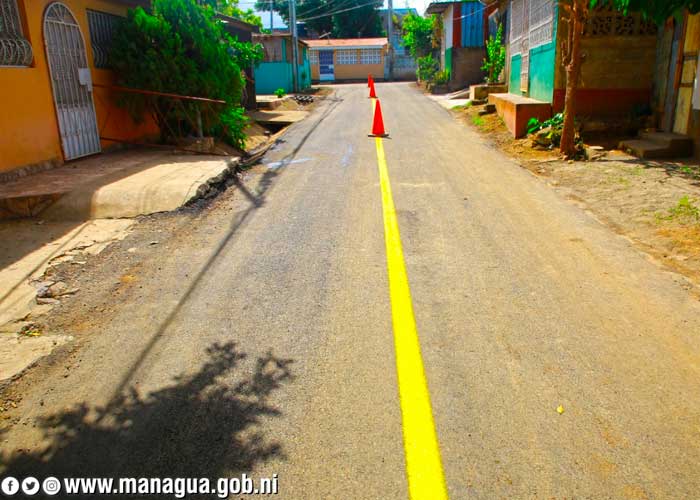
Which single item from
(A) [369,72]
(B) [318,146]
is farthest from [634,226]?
(A) [369,72]

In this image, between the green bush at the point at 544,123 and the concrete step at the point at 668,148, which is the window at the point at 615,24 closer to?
the green bush at the point at 544,123

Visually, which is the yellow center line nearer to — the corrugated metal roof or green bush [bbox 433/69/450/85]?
green bush [bbox 433/69/450/85]

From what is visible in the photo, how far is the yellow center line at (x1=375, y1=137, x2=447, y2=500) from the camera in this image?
270cm

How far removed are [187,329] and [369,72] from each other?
171ft

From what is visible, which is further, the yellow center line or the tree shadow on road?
the tree shadow on road

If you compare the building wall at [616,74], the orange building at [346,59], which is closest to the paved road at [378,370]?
the building wall at [616,74]

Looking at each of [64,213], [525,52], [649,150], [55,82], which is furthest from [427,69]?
[64,213]

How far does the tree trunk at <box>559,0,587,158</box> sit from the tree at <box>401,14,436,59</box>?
32.8 meters

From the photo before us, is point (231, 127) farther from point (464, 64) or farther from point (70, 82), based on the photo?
point (464, 64)

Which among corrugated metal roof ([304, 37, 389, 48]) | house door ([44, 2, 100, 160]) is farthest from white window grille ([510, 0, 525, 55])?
corrugated metal roof ([304, 37, 389, 48])

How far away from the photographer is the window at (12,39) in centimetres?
871

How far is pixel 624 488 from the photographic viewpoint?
8.59 ft

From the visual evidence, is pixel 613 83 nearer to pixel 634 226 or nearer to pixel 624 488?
pixel 634 226

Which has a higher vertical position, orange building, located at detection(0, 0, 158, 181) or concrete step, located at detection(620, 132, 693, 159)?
orange building, located at detection(0, 0, 158, 181)
